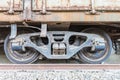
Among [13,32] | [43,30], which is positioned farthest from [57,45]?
[13,32]

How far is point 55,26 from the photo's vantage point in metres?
6.94

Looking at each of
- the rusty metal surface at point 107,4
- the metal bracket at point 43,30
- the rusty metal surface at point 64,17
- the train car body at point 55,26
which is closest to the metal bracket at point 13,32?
the train car body at point 55,26

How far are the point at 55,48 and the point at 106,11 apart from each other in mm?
1480

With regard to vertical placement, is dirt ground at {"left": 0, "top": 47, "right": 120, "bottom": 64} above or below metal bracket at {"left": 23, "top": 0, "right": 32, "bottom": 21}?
below

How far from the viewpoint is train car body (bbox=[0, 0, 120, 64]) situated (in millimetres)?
6531

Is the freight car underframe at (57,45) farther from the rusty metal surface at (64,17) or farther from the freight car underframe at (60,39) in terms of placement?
the rusty metal surface at (64,17)

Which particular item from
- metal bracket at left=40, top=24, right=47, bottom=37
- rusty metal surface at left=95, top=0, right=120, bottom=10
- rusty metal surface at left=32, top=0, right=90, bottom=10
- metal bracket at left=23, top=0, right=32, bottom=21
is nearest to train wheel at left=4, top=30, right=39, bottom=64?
metal bracket at left=40, top=24, right=47, bottom=37

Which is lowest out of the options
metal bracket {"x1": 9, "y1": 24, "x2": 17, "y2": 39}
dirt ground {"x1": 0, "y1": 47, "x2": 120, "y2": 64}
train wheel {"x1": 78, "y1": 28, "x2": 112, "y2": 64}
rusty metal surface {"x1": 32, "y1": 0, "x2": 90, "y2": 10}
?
dirt ground {"x1": 0, "y1": 47, "x2": 120, "y2": 64}

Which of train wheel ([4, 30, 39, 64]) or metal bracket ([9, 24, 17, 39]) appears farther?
train wheel ([4, 30, 39, 64])

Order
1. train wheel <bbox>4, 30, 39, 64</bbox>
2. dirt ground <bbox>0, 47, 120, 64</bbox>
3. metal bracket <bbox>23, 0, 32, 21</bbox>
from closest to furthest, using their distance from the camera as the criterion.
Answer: metal bracket <bbox>23, 0, 32, 21</bbox>, train wheel <bbox>4, 30, 39, 64</bbox>, dirt ground <bbox>0, 47, 120, 64</bbox>

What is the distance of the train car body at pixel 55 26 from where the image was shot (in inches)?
257

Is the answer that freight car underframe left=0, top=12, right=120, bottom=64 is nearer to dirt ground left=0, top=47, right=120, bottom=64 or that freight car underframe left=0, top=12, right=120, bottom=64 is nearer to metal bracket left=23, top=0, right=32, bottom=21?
metal bracket left=23, top=0, right=32, bottom=21

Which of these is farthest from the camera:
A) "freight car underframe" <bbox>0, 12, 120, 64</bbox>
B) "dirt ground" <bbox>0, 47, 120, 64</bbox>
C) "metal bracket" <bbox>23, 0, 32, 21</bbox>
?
"dirt ground" <bbox>0, 47, 120, 64</bbox>

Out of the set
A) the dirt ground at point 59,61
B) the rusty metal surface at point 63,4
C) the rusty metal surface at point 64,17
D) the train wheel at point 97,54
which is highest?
the rusty metal surface at point 63,4
